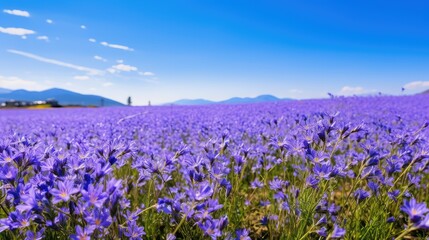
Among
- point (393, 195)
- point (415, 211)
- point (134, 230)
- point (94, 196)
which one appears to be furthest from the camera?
point (393, 195)

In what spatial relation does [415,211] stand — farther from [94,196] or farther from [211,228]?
[94,196]

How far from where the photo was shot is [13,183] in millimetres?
1536

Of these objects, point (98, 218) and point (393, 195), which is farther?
point (393, 195)

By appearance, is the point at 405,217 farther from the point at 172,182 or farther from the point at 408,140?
the point at 172,182

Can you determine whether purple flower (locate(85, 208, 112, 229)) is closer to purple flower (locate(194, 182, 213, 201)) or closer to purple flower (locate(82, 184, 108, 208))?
purple flower (locate(82, 184, 108, 208))

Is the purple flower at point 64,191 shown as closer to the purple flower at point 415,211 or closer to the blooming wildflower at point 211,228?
the blooming wildflower at point 211,228

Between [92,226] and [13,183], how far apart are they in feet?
1.71

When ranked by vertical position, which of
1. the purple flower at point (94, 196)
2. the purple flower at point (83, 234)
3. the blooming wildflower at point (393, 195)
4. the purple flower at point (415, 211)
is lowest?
the blooming wildflower at point (393, 195)

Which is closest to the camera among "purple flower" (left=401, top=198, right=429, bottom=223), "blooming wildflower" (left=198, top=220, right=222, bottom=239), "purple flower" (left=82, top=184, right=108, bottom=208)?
"purple flower" (left=82, top=184, right=108, bottom=208)

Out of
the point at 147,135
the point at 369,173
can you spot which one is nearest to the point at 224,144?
the point at 369,173

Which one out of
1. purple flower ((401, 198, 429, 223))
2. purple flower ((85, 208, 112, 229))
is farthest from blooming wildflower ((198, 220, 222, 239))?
purple flower ((401, 198, 429, 223))

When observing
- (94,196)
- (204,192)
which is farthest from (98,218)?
(204,192)

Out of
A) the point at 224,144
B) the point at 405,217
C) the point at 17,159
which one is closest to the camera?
the point at 17,159

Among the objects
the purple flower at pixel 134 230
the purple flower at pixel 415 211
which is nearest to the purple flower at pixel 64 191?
the purple flower at pixel 134 230
